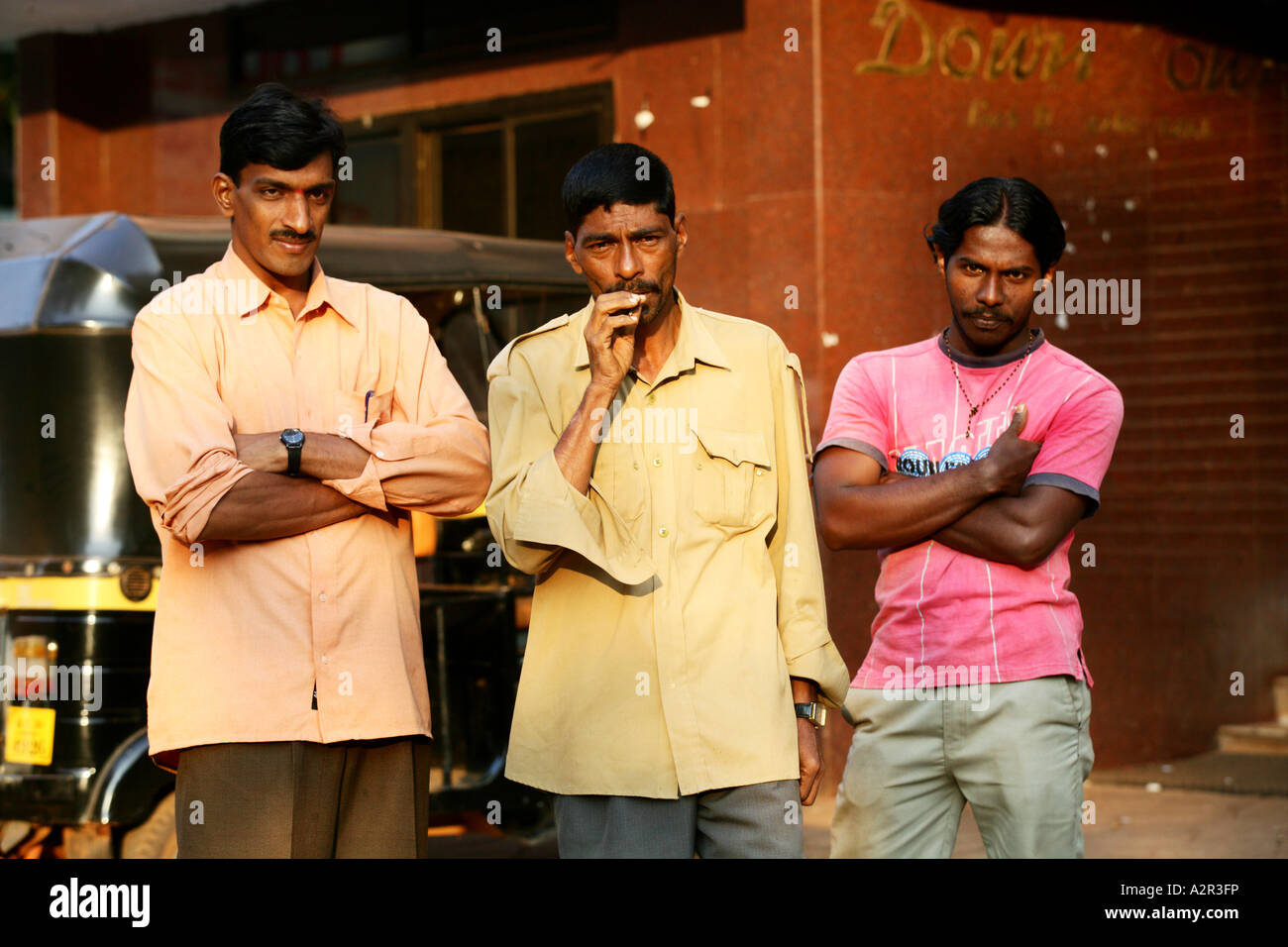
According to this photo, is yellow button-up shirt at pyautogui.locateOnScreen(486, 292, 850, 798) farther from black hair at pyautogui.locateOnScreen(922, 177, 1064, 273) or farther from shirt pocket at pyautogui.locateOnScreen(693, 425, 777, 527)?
black hair at pyautogui.locateOnScreen(922, 177, 1064, 273)

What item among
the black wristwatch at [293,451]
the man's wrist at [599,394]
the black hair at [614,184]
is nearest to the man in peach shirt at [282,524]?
the black wristwatch at [293,451]

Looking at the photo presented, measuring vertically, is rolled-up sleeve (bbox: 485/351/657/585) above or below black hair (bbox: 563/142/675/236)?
below

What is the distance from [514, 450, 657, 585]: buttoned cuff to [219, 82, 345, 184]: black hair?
91cm

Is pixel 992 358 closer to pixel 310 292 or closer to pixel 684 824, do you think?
pixel 684 824

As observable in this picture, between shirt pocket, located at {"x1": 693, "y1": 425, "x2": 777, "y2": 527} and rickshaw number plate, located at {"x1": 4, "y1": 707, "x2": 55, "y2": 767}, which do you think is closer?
shirt pocket, located at {"x1": 693, "y1": 425, "x2": 777, "y2": 527}

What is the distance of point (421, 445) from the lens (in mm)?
3518

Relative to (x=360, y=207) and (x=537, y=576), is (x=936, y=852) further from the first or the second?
(x=360, y=207)

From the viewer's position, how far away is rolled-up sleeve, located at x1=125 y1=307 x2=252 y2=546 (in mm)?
3271

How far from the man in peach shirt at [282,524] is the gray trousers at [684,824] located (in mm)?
443

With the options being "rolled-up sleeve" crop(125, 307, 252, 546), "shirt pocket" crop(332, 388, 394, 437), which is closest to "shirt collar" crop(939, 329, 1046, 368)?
"shirt pocket" crop(332, 388, 394, 437)

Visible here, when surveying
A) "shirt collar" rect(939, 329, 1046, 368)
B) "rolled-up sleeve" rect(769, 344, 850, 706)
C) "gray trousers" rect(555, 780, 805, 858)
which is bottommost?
"gray trousers" rect(555, 780, 805, 858)

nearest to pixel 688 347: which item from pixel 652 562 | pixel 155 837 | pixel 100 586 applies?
pixel 652 562

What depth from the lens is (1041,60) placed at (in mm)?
8711

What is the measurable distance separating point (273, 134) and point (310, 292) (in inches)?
14.7
